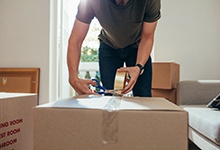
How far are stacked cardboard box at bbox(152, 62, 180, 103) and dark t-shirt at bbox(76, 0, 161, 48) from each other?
40.7 inches

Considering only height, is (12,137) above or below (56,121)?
below

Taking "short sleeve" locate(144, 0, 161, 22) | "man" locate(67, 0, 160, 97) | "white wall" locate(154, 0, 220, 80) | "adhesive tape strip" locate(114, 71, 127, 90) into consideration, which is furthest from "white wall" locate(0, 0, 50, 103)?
"adhesive tape strip" locate(114, 71, 127, 90)

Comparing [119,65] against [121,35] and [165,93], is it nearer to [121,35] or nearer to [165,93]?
[121,35]

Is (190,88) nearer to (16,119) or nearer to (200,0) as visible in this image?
(200,0)

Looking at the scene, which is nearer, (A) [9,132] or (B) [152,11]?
(A) [9,132]

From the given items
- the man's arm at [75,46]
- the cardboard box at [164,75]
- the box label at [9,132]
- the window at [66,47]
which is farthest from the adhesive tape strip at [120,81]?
the window at [66,47]

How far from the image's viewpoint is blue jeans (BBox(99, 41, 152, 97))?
1207 millimetres

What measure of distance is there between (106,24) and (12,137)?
0.64 meters

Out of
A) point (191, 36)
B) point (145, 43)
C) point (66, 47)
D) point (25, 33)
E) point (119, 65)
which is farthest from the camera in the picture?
point (66, 47)

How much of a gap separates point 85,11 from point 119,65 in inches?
14.9

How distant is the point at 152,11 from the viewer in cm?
106

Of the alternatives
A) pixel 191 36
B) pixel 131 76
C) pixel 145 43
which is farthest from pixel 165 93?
pixel 131 76

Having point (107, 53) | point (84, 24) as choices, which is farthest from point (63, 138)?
point (107, 53)

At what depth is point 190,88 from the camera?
6.90ft
